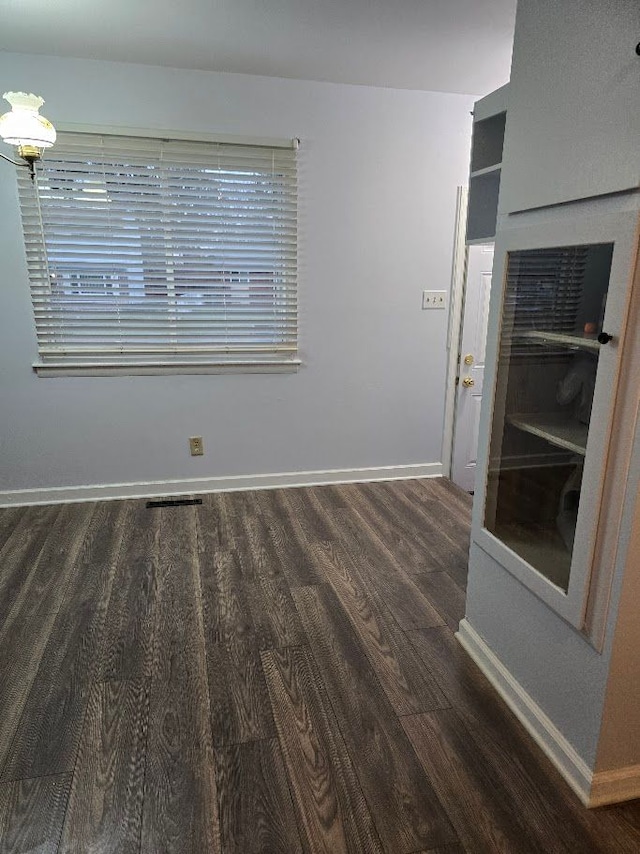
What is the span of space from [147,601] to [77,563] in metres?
0.56

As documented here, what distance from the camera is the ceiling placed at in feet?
7.41

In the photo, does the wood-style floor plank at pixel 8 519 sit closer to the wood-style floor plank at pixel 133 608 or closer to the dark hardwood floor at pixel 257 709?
the dark hardwood floor at pixel 257 709

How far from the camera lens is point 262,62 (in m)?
2.91

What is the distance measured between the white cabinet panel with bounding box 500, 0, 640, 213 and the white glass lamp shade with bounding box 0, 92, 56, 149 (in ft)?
6.08

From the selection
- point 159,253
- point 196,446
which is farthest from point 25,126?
point 196,446

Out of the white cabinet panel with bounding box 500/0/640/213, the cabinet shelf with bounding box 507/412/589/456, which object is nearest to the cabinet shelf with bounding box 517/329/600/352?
the cabinet shelf with bounding box 507/412/589/456

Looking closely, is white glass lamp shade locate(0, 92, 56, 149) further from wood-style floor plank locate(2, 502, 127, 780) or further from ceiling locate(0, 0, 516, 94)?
wood-style floor plank locate(2, 502, 127, 780)

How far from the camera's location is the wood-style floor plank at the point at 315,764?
1.40m

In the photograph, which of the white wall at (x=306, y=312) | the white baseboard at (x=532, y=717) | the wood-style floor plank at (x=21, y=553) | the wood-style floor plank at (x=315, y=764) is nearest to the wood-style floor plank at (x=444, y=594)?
the white baseboard at (x=532, y=717)

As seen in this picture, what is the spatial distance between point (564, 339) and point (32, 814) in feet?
6.58

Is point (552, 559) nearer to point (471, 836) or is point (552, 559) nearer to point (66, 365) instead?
point (471, 836)

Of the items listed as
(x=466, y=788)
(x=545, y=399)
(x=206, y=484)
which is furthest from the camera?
(x=206, y=484)

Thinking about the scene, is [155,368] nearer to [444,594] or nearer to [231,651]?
[231,651]

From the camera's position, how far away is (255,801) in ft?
4.91
